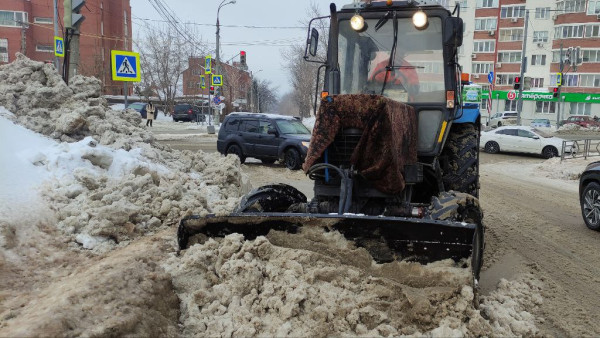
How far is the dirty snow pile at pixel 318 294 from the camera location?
3.18 m

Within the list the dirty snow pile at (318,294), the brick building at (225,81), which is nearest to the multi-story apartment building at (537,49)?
the brick building at (225,81)

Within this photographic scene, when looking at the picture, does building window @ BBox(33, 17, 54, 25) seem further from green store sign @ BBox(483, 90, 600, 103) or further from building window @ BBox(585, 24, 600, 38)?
building window @ BBox(585, 24, 600, 38)

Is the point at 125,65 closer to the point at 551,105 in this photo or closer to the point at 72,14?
the point at 72,14

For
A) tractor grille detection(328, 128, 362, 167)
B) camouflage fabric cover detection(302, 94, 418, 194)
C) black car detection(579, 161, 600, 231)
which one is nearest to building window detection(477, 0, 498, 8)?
black car detection(579, 161, 600, 231)

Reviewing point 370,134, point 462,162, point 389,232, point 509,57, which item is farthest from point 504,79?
point 389,232

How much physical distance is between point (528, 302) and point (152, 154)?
20.5 feet

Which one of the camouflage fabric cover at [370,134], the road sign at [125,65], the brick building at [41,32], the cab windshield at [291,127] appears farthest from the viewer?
the brick building at [41,32]

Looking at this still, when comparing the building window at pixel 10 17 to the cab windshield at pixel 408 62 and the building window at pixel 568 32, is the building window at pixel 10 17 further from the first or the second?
the building window at pixel 568 32

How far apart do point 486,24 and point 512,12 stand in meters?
3.42

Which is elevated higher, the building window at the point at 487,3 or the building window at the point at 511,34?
the building window at the point at 487,3

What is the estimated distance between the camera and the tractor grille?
4230mm

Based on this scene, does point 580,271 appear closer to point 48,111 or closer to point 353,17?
point 353,17

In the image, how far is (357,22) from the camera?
16.7 ft

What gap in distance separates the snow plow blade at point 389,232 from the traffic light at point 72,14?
29.6ft
